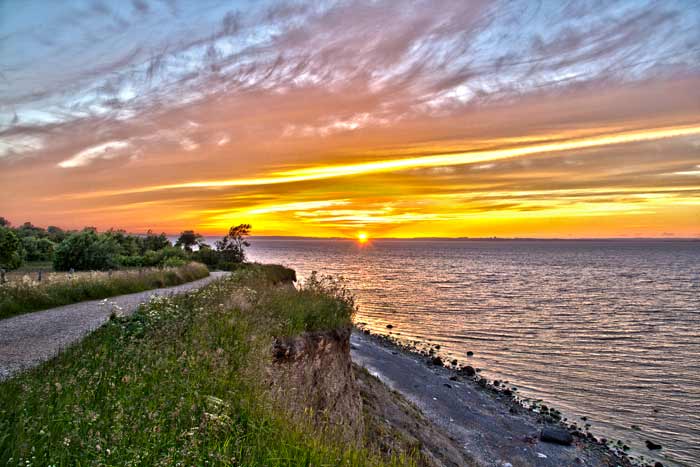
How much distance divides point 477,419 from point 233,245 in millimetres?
36434

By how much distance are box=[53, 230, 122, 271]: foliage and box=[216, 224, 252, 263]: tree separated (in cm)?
1269

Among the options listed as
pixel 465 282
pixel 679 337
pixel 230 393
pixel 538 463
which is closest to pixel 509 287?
pixel 465 282

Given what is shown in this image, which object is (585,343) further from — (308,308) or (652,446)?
(308,308)

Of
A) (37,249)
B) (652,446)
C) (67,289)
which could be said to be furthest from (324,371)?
(37,249)

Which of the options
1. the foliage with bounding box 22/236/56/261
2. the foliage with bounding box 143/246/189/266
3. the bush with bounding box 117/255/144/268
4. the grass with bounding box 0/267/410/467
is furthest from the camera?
the foliage with bounding box 22/236/56/261

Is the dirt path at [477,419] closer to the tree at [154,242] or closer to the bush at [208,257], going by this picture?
the bush at [208,257]

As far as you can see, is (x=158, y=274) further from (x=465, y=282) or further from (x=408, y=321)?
(x=465, y=282)

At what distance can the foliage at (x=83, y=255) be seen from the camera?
3691 cm

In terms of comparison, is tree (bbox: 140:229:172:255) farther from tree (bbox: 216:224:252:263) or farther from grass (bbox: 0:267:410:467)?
grass (bbox: 0:267:410:467)

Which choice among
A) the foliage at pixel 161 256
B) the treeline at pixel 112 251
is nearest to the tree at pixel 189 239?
the treeline at pixel 112 251

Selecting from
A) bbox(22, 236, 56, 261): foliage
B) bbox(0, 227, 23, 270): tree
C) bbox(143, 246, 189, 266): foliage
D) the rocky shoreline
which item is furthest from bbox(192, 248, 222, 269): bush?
the rocky shoreline

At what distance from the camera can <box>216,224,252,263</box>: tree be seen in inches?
1916

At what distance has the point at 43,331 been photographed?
11758 millimetres

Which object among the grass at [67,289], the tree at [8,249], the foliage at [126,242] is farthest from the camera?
the foliage at [126,242]
